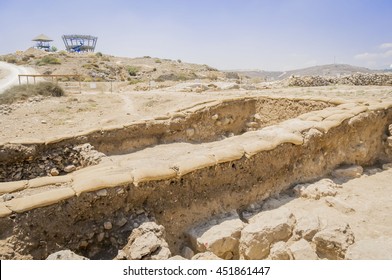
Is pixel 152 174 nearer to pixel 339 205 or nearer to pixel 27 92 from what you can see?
pixel 339 205

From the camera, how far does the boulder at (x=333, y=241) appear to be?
2.99 meters

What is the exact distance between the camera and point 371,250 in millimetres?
2727

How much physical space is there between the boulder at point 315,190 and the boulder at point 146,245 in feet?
7.75

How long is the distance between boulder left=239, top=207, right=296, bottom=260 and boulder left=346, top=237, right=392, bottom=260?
69 cm

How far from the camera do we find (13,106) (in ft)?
35.1

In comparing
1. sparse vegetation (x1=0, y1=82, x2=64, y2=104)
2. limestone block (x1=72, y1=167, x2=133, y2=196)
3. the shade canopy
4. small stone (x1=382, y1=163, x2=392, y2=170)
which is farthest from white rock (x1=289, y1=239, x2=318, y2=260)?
the shade canopy

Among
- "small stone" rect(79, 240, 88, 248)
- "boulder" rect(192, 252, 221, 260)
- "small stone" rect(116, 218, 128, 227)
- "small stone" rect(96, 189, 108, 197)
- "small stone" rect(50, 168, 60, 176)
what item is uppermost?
"small stone" rect(96, 189, 108, 197)

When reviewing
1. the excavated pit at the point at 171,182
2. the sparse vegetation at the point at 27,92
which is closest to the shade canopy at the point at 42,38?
the sparse vegetation at the point at 27,92

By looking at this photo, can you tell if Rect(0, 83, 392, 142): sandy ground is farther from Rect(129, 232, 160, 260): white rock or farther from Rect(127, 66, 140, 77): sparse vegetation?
Rect(127, 66, 140, 77): sparse vegetation

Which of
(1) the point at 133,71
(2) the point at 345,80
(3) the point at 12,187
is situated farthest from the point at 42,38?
(3) the point at 12,187

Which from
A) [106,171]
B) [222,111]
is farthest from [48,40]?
[106,171]

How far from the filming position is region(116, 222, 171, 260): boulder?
2.68 m

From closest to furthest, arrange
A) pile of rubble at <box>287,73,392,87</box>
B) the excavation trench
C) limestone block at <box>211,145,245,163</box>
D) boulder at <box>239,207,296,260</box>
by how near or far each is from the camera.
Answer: boulder at <box>239,207,296,260</box> → limestone block at <box>211,145,245,163</box> → the excavation trench → pile of rubble at <box>287,73,392,87</box>
